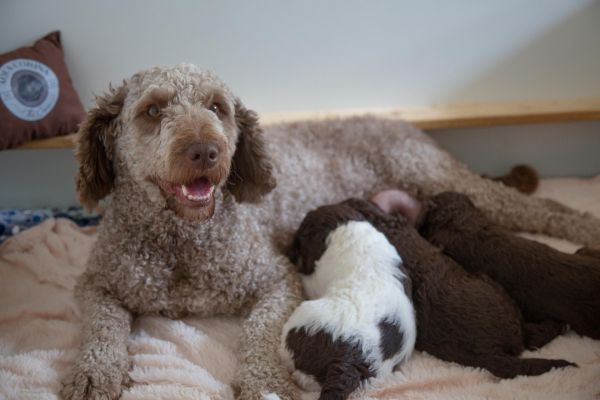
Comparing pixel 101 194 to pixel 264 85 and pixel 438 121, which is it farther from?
pixel 438 121

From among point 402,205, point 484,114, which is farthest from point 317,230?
point 484,114

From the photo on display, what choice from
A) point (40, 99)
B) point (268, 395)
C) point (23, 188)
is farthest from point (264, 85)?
point (268, 395)

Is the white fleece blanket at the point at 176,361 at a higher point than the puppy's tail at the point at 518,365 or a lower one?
lower

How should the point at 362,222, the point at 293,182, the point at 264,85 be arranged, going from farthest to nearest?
the point at 264,85, the point at 293,182, the point at 362,222

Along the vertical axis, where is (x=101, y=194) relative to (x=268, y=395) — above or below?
above

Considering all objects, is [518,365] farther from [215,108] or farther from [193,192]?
[215,108]

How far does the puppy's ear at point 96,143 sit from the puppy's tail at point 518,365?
1395mm

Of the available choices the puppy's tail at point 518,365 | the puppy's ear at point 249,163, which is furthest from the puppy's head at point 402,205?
the puppy's tail at point 518,365

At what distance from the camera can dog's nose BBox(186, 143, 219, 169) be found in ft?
4.82

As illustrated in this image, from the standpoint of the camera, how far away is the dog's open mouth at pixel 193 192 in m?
1.55

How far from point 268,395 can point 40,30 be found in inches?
82.8

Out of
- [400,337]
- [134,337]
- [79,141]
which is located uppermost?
[79,141]

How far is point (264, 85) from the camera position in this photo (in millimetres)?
2686

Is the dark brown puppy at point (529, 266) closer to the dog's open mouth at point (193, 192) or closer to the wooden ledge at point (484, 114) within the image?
the wooden ledge at point (484, 114)
